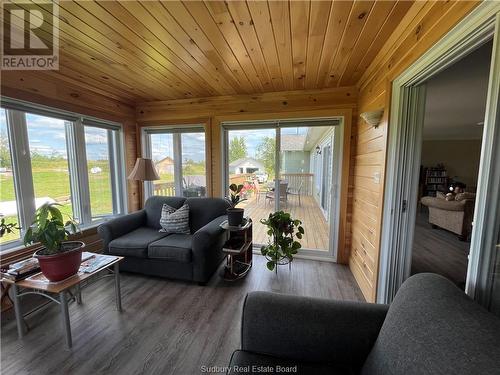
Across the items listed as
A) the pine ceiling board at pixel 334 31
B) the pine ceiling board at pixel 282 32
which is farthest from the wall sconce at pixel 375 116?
the pine ceiling board at pixel 282 32

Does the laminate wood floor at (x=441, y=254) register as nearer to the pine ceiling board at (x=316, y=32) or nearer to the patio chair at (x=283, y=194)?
the patio chair at (x=283, y=194)

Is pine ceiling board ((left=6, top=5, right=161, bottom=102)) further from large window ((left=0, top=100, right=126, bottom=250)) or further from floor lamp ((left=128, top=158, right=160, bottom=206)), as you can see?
floor lamp ((left=128, top=158, right=160, bottom=206))

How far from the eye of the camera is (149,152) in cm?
367

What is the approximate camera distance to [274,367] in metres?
0.96

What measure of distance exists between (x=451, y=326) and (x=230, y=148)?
3.04 metres

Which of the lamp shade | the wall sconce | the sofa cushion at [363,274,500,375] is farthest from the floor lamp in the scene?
the sofa cushion at [363,274,500,375]

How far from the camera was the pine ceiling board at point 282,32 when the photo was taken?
136 cm

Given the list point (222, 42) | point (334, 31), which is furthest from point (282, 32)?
point (222, 42)

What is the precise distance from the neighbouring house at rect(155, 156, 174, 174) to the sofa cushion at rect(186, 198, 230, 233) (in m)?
1.01

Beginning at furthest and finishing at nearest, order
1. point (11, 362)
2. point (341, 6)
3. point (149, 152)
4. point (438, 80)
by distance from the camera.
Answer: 1. point (149, 152)
2. point (438, 80)
3. point (11, 362)
4. point (341, 6)

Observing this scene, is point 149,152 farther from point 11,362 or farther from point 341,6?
point 341,6

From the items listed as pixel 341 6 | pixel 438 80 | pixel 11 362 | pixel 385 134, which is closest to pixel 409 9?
pixel 341 6

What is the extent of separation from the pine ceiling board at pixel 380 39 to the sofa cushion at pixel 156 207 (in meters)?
2.60

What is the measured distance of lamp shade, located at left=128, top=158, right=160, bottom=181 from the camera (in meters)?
2.83
